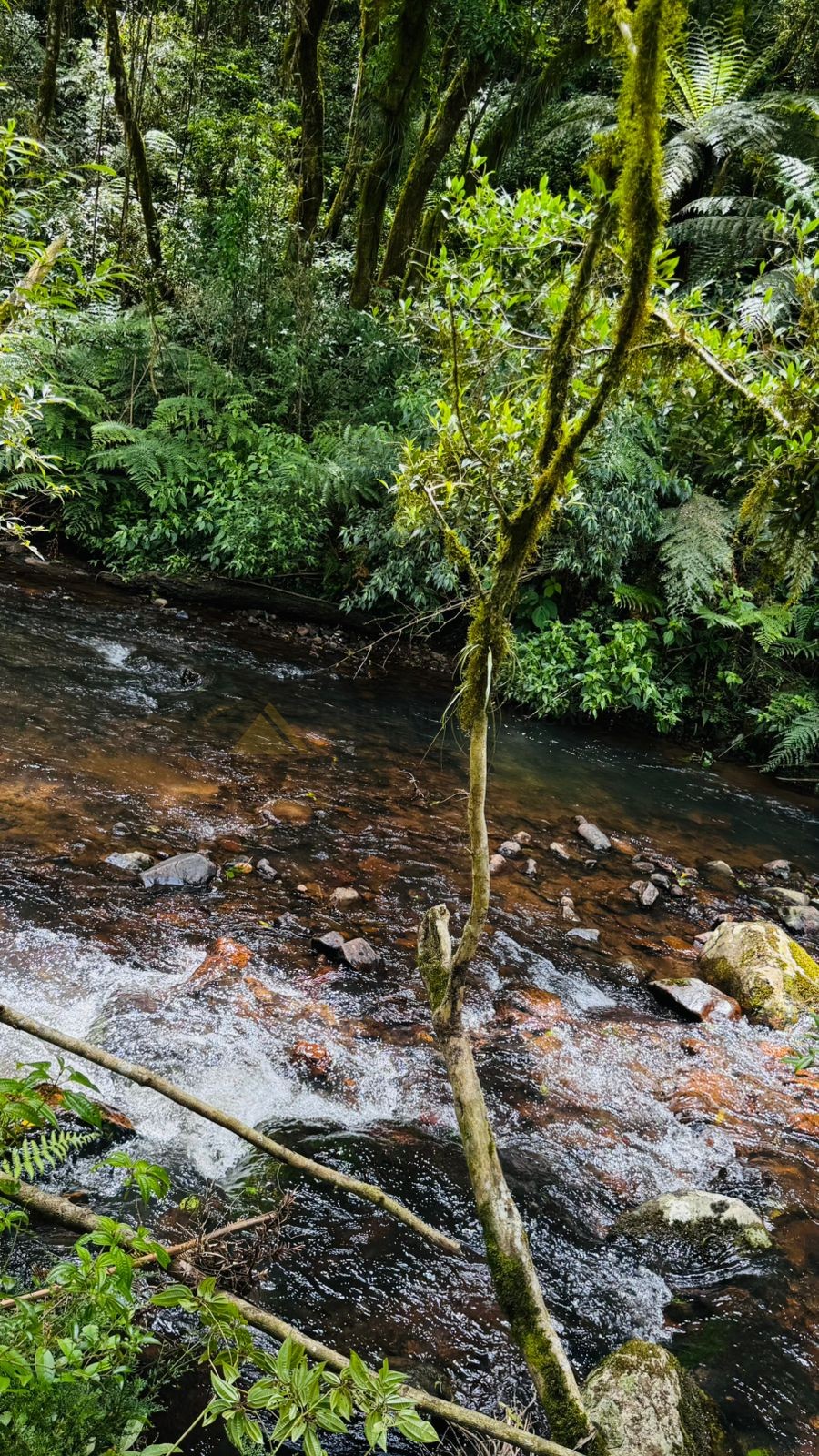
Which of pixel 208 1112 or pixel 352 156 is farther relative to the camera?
pixel 352 156

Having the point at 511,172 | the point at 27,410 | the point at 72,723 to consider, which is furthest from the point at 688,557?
the point at 511,172

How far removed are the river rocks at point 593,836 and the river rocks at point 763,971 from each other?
1197 mm

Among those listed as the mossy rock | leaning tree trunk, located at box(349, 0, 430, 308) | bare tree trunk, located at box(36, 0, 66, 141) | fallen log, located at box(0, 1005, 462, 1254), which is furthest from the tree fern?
bare tree trunk, located at box(36, 0, 66, 141)

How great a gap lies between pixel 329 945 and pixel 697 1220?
1.95 metres

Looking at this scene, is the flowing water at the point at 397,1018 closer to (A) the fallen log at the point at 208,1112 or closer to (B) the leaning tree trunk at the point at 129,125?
(A) the fallen log at the point at 208,1112

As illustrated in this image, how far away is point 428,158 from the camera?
9.52 m

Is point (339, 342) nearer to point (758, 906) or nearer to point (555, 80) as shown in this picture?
point (555, 80)

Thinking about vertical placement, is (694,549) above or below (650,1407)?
above

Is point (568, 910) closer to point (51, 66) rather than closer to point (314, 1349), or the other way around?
point (314, 1349)

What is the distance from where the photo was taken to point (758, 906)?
5578mm

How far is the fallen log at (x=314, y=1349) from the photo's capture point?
1.61 metres

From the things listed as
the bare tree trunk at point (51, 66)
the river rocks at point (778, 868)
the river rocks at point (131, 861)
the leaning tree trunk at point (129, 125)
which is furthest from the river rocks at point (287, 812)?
the bare tree trunk at point (51, 66)

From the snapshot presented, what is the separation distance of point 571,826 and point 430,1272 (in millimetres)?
3992

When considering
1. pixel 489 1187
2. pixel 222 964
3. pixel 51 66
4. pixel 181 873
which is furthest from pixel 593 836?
pixel 51 66
